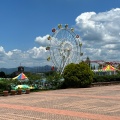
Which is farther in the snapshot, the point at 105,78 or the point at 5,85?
the point at 105,78

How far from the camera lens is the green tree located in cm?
2920

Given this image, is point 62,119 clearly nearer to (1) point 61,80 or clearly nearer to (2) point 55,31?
(1) point 61,80

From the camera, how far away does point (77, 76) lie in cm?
2925

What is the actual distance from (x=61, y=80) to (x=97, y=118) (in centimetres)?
1817

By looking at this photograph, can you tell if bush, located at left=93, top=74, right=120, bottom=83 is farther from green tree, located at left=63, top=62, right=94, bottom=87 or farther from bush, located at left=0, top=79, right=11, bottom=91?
bush, located at left=0, top=79, right=11, bottom=91

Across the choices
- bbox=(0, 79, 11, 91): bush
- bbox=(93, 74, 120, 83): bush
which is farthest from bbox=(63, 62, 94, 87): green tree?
bbox=(0, 79, 11, 91): bush

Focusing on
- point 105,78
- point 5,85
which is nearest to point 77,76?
point 105,78

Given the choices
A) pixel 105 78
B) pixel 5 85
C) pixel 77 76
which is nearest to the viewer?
pixel 5 85

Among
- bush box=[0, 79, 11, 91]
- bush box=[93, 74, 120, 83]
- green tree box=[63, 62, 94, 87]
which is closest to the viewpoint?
bush box=[0, 79, 11, 91]

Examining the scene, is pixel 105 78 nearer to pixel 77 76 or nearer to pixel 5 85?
pixel 77 76

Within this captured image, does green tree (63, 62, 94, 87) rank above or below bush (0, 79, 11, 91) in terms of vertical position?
above

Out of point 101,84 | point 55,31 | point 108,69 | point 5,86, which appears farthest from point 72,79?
point 108,69

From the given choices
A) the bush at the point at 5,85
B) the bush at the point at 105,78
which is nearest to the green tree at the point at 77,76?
the bush at the point at 105,78

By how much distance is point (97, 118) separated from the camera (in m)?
11.5
